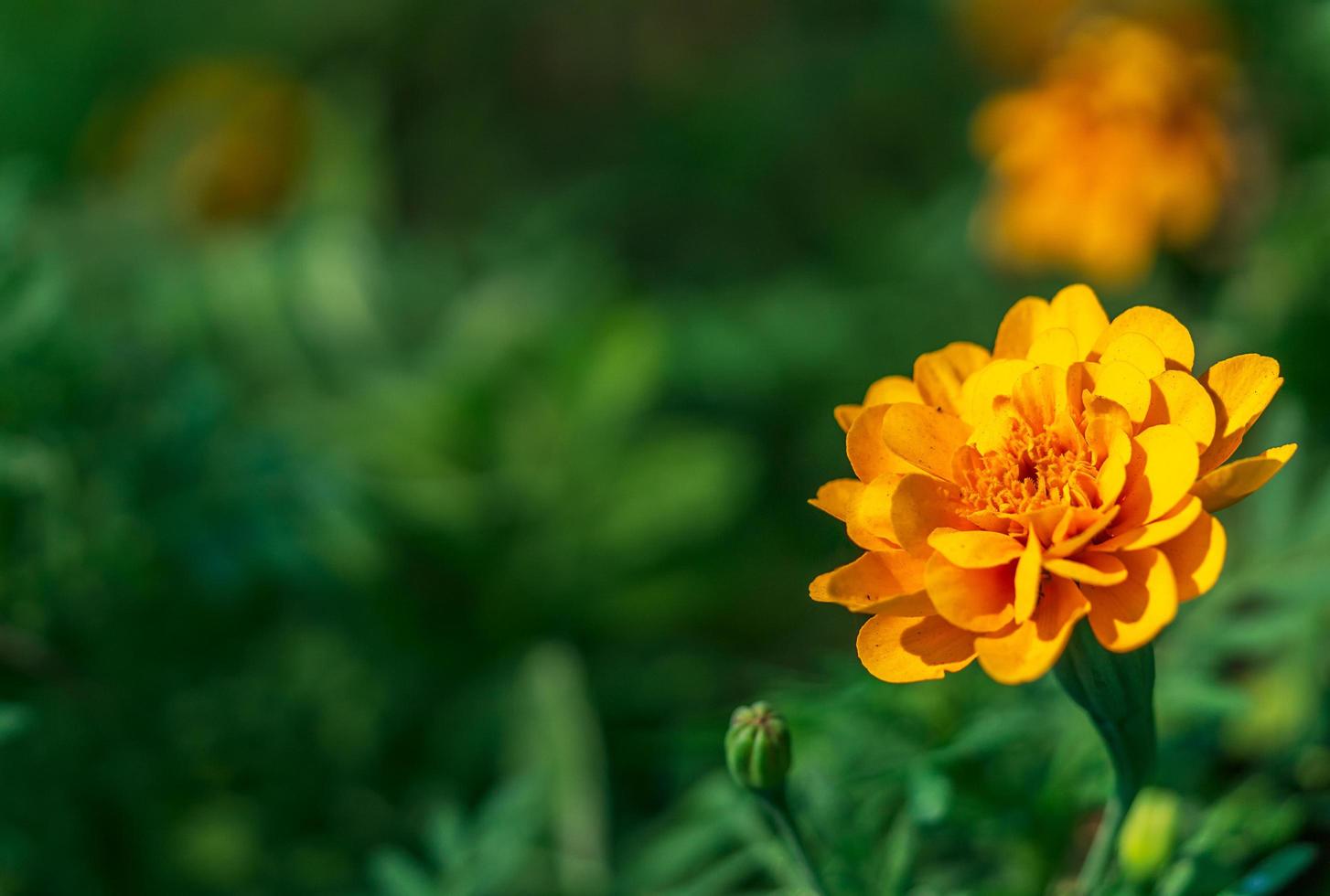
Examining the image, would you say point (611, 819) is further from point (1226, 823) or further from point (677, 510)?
point (1226, 823)

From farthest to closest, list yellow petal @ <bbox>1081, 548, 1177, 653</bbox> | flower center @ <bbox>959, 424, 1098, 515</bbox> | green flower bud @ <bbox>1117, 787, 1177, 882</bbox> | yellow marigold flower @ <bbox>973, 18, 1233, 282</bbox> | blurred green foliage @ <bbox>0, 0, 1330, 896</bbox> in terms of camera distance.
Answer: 1. yellow marigold flower @ <bbox>973, 18, 1233, 282</bbox>
2. blurred green foliage @ <bbox>0, 0, 1330, 896</bbox>
3. green flower bud @ <bbox>1117, 787, 1177, 882</bbox>
4. flower center @ <bbox>959, 424, 1098, 515</bbox>
5. yellow petal @ <bbox>1081, 548, 1177, 653</bbox>

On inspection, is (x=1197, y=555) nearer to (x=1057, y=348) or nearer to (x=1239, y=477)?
(x=1239, y=477)

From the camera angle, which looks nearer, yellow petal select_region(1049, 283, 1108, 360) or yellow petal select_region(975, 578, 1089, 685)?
yellow petal select_region(975, 578, 1089, 685)

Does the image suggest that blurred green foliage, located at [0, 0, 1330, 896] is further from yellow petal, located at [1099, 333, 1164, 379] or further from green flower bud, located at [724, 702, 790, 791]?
yellow petal, located at [1099, 333, 1164, 379]

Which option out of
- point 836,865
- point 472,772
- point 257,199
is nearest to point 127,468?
point 472,772

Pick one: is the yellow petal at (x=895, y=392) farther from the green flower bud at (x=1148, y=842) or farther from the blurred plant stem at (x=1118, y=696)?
the green flower bud at (x=1148, y=842)

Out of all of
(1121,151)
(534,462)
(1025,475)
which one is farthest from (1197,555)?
(534,462)

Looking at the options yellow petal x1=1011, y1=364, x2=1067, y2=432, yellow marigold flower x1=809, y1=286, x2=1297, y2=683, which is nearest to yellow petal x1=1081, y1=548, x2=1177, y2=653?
yellow marigold flower x1=809, y1=286, x2=1297, y2=683
